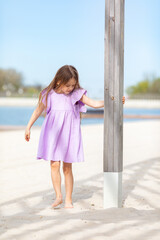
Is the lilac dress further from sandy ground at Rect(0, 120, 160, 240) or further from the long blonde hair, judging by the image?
sandy ground at Rect(0, 120, 160, 240)

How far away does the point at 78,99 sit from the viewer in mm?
3635

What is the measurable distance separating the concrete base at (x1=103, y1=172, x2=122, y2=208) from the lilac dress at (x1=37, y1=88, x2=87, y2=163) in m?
0.27

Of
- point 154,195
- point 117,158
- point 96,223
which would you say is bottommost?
point 154,195

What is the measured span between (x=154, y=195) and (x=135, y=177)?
99cm

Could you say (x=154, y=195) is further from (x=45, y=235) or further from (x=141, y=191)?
(x=45, y=235)

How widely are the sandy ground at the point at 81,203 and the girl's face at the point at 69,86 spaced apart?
94cm

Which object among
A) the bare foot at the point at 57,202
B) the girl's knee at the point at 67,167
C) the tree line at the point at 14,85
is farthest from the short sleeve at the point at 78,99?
the tree line at the point at 14,85

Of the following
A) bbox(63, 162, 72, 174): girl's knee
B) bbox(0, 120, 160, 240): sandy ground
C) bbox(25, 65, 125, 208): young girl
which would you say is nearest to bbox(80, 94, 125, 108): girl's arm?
bbox(25, 65, 125, 208): young girl

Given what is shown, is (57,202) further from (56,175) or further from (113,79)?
(113,79)

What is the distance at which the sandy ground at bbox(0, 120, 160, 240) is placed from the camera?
2.73m

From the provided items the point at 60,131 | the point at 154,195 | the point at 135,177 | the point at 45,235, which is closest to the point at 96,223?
the point at 45,235

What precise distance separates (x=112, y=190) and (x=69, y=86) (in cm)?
89

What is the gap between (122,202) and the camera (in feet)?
12.6

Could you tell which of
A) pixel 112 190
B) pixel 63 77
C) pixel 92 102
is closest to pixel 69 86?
pixel 63 77
